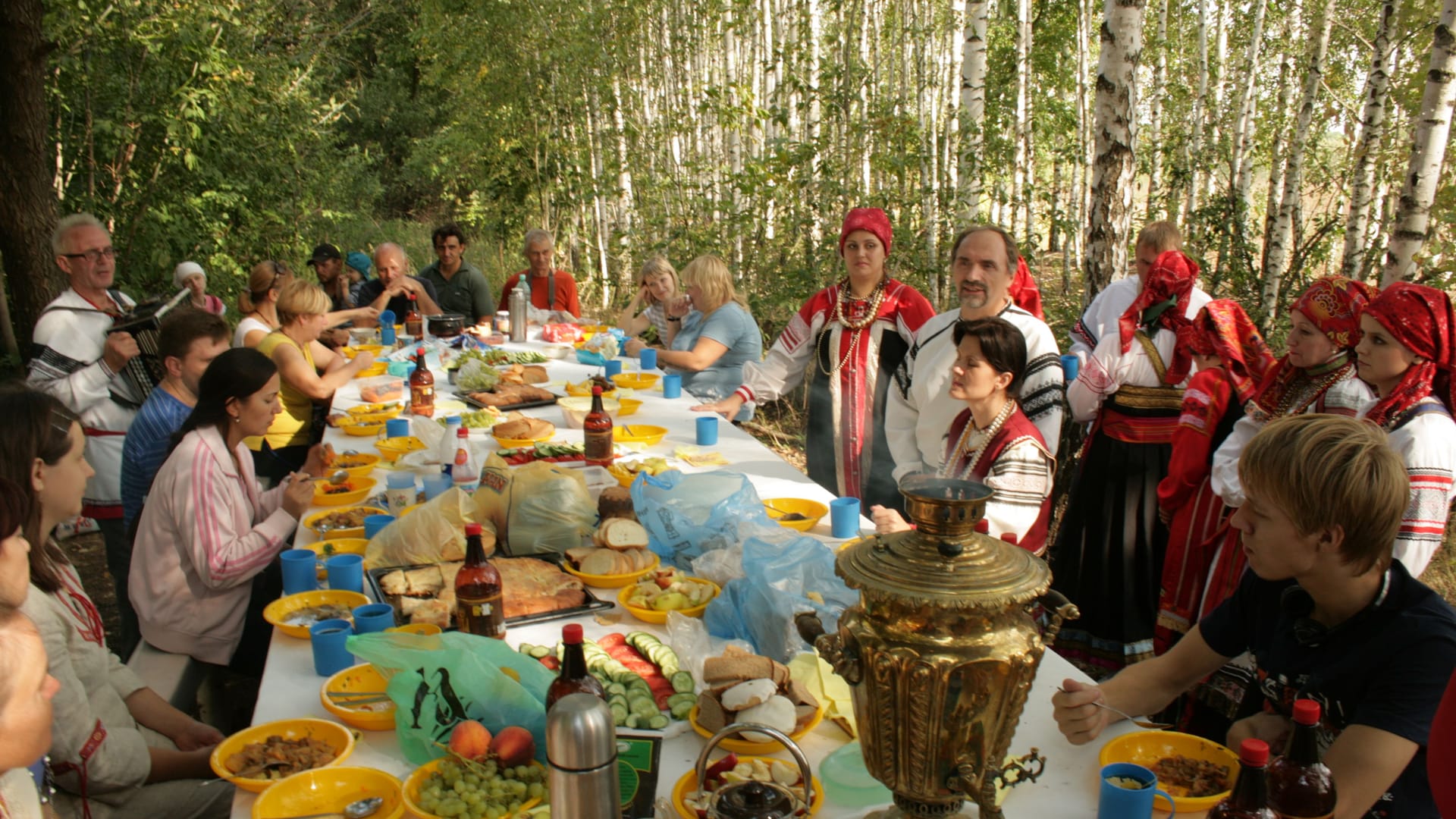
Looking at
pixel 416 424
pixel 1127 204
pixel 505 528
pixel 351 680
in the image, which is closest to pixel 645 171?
pixel 1127 204

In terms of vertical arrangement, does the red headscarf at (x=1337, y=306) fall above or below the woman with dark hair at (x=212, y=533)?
above

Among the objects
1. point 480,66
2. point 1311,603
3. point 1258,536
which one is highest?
point 480,66

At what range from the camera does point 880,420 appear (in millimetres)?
4648

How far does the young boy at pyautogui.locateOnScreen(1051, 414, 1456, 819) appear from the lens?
5.52 ft

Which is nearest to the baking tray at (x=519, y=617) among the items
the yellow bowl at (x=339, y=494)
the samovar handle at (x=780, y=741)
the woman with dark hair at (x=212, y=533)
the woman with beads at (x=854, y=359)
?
Answer: the woman with dark hair at (x=212, y=533)

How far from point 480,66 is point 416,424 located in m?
12.9

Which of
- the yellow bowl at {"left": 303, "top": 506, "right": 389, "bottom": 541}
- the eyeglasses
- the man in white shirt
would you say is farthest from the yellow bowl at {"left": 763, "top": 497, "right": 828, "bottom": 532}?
the eyeglasses

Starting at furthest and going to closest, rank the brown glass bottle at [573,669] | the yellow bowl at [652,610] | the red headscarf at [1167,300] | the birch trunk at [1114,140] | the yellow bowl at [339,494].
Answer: the birch trunk at [1114,140], the red headscarf at [1167,300], the yellow bowl at [339,494], the yellow bowl at [652,610], the brown glass bottle at [573,669]

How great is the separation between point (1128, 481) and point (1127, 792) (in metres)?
2.72

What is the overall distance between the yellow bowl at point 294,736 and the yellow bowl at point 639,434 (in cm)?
237

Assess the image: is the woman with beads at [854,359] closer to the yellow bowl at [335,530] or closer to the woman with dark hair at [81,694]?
the yellow bowl at [335,530]

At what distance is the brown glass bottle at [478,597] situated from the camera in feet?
7.29

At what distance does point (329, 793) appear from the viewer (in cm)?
173

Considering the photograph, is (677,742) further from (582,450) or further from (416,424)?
(416,424)
